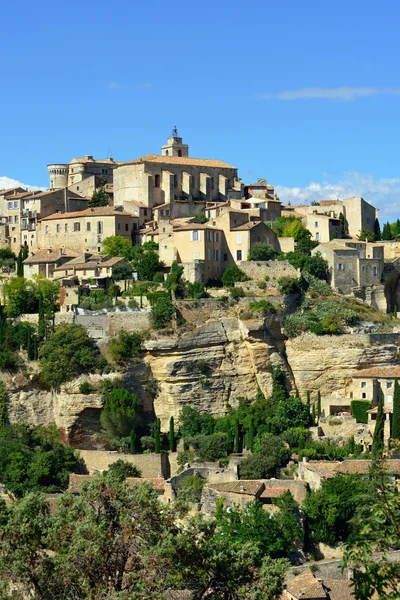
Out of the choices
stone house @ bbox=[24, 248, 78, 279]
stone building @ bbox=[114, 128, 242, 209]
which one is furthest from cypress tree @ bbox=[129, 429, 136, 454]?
stone building @ bbox=[114, 128, 242, 209]

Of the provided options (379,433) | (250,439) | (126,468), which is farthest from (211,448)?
(379,433)

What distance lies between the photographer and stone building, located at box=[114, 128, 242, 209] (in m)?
67.3

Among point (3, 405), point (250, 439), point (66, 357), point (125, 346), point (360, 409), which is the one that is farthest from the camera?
point (125, 346)

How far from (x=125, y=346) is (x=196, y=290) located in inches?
185

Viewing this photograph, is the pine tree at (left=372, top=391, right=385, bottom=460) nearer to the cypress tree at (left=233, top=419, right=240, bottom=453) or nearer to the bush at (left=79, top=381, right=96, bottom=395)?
the cypress tree at (left=233, top=419, right=240, bottom=453)

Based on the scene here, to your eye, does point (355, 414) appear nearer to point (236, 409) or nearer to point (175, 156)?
point (236, 409)

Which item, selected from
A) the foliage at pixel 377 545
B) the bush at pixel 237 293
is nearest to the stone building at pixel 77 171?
the bush at pixel 237 293

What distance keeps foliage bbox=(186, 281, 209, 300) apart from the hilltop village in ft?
0.42

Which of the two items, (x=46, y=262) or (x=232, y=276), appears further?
(x=46, y=262)

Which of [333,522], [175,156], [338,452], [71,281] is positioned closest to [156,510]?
[333,522]

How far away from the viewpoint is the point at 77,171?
244ft

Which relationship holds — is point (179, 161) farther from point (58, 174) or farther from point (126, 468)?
Answer: point (126, 468)

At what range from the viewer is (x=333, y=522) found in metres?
43.4

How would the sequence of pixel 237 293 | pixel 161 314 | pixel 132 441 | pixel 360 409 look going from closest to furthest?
1. pixel 132 441
2. pixel 360 409
3. pixel 161 314
4. pixel 237 293
